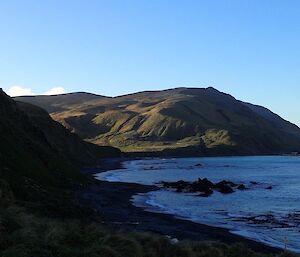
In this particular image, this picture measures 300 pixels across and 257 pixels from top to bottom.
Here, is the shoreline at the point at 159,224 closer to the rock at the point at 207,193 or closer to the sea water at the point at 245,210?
the sea water at the point at 245,210

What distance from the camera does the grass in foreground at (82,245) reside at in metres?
15.7

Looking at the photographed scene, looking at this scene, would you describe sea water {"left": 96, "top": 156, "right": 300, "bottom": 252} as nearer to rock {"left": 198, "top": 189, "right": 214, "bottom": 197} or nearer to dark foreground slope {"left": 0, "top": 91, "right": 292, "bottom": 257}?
rock {"left": 198, "top": 189, "right": 214, "bottom": 197}

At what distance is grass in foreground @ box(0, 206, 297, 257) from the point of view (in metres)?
15.7

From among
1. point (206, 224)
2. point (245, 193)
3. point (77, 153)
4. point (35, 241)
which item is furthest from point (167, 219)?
point (77, 153)

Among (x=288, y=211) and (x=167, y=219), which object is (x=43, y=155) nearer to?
(x=167, y=219)

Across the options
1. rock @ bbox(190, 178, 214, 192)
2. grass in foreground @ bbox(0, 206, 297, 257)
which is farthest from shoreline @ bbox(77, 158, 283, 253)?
rock @ bbox(190, 178, 214, 192)

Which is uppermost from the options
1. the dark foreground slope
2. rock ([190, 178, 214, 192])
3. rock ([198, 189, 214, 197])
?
the dark foreground slope

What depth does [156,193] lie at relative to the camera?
257 feet

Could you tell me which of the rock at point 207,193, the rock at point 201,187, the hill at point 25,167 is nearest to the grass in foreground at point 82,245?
the hill at point 25,167

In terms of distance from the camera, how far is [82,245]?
699 inches

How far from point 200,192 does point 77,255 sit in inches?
2658

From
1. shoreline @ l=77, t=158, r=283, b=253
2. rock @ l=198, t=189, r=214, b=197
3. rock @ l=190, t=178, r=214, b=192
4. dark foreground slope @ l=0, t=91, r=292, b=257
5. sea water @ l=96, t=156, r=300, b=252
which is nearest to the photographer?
dark foreground slope @ l=0, t=91, r=292, b=257

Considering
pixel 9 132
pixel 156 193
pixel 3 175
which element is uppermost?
pixel 9 132

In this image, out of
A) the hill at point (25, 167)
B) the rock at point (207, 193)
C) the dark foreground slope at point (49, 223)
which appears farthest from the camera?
the rock at point (207, 193)
